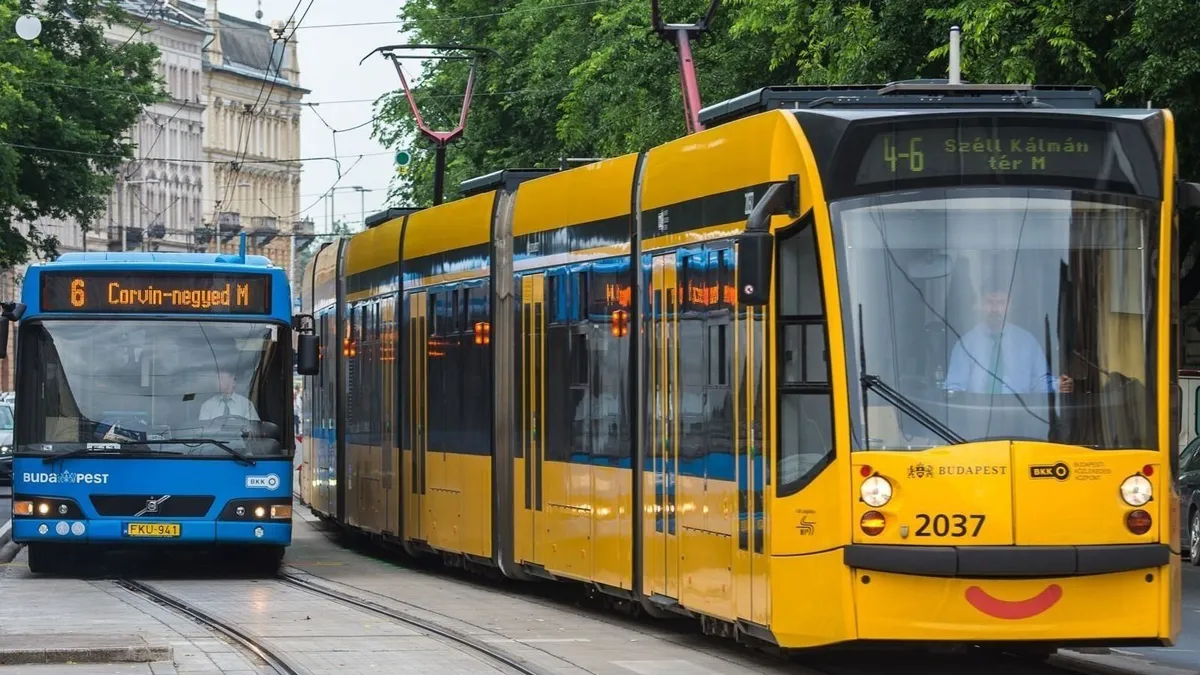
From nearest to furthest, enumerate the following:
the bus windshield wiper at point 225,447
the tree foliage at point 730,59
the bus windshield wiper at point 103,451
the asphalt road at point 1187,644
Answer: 1. the asphalt road at point 1187,644
2. the bus windshield wiper at point 103,451
3. the bus windshield wiper at point 225,447
4. the tree foliage at point 730,59

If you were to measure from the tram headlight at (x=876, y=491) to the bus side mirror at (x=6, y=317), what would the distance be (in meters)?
9.93

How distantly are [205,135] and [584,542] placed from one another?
11816 cm

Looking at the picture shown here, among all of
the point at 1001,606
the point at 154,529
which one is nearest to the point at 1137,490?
the point at 1001,606

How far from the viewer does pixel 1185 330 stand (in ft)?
121

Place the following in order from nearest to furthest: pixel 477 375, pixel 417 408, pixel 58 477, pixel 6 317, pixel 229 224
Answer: pixel 477 375, pixel 6 317, pixel 58 477, pixel 417 408, pixel 229 224

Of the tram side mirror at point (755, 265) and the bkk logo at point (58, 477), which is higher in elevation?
the tram side mirror at point (755, 265)

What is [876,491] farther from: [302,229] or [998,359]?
[302,229]

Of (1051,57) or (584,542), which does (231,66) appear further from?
(584,542)

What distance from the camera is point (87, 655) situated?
1325cm

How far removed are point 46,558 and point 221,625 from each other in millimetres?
6695

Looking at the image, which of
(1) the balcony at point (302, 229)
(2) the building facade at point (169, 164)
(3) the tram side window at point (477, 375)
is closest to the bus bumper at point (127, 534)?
(3) the tram side window at point (477, 375)

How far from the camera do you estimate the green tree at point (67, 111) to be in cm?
5184

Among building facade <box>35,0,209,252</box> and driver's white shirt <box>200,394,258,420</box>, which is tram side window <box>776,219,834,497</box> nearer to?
driver's white shirt <box>200,394,258,420</box>

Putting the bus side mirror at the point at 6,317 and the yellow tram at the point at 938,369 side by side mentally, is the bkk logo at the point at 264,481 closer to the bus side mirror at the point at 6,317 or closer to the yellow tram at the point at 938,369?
the bus side mirror at the point at 6,317
